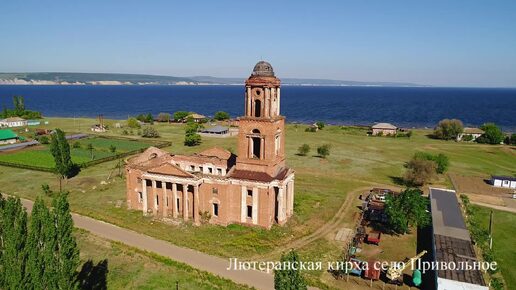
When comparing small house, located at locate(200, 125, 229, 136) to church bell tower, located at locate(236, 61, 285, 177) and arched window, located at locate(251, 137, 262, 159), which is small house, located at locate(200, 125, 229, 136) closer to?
arched window, located at locate(251, 137, 262, 159)

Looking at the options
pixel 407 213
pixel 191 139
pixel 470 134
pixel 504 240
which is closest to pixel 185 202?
pixel 407 213

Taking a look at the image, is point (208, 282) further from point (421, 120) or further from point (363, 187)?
Answer: point (421, 120)

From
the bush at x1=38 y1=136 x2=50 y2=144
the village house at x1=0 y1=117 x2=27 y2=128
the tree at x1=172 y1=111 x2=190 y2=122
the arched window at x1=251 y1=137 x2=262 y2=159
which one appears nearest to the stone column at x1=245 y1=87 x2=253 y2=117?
the arched window at x1=251 y1=137 x2=262 y2=159

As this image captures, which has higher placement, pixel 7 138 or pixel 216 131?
pixel 216 131

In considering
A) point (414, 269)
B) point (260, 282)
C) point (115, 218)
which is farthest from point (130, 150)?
point (414, 269)

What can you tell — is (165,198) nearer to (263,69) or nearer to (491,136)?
(263,69)

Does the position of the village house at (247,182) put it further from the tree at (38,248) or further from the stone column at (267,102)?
the tree at (38,248)
